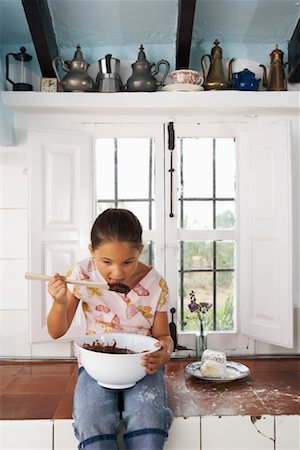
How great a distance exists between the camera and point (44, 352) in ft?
9.74

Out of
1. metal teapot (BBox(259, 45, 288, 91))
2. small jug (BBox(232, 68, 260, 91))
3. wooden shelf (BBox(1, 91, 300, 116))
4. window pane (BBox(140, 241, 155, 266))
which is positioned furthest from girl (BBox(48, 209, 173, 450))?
metal teapot (BBox(259, 45, 288, 91))

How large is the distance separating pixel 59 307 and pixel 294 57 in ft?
6.25

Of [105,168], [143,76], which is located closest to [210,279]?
[105,168]

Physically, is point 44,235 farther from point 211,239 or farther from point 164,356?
point 164,356

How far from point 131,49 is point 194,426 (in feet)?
6.73

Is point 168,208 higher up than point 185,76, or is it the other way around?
point 185,76

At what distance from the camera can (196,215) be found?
3049mm

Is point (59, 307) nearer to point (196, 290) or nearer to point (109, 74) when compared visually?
point (196, 290)

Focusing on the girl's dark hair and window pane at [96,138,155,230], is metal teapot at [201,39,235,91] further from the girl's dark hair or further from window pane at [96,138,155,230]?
the girl's dark hair

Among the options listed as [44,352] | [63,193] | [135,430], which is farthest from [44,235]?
[135,430]

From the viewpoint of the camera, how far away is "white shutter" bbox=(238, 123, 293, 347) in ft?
9.08

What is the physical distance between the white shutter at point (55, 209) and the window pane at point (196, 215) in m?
0.54

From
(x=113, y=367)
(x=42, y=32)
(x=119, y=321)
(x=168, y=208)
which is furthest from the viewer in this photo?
(x=168, y=208)

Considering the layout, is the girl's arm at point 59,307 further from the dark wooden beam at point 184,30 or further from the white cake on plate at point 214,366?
the dark wooden beam at point 184,30
